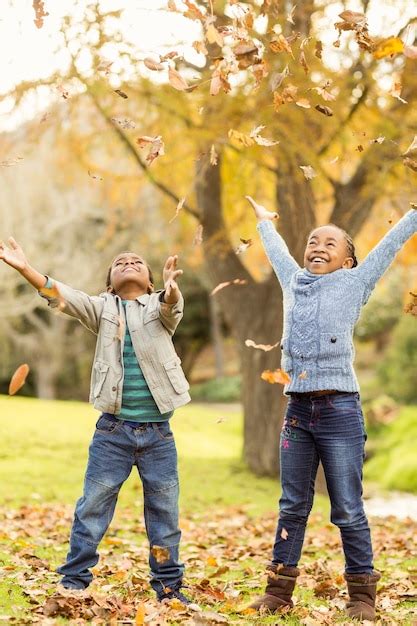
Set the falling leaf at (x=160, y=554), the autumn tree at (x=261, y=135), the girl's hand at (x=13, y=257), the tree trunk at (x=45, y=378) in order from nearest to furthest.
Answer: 1. the girl's hand at (x=13, y=257)
2. the falling leaf at (x=160, y=554)
3. the autumn tree at (x=261, y=135)
4. the tree trunk at (x=45, y=378)

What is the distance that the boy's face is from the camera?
4000 millimetres

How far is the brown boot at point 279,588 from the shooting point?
12.6 ft

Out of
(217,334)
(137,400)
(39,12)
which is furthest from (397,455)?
(217,334)

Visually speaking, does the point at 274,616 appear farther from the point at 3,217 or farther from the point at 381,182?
the point at 3,217

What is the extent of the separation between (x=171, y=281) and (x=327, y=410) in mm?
865

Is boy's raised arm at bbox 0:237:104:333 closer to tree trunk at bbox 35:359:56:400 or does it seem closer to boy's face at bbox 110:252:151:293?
boy's face at bbox 110:252:151:293

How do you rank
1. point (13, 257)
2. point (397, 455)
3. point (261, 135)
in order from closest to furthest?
point (13, 257)
point (261, 135)
point (397, 455)

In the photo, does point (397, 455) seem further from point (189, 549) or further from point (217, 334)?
point (217, 334)

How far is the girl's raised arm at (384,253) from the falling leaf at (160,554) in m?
1.45

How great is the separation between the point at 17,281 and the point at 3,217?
2.36 meters

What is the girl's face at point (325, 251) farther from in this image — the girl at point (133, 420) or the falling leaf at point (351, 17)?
the falling leaf at point (351, 17)

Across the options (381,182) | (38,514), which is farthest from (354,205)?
(38,514)

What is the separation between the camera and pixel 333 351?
3.78m

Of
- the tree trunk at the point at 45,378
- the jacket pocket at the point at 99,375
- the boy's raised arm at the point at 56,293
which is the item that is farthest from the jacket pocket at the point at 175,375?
the tree trunk at the point at 45,378
